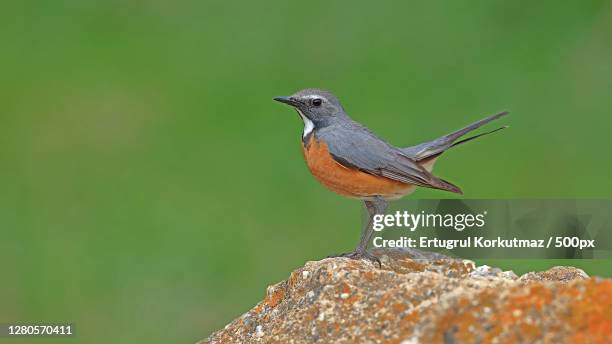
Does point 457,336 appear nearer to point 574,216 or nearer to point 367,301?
point 367,301

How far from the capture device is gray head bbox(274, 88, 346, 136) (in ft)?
22.7

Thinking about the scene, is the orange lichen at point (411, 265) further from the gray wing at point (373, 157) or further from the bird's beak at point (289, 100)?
the bird's beak at point (289, 100)

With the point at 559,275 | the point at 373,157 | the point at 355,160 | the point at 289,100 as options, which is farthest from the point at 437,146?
the point at 559,275

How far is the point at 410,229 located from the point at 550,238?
73.1 inches

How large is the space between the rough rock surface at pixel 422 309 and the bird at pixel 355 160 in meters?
0.99

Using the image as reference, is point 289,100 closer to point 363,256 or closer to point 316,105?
point 316,105

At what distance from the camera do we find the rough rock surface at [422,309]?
12.7 ft

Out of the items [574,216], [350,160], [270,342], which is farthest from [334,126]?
[574,216]

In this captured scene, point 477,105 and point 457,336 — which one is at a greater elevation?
point 477,105

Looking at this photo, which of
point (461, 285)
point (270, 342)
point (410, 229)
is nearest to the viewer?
point (461, 285)

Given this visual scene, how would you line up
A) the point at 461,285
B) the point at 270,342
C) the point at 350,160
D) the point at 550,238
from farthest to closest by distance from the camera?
the point at 550,238
the point at 350,160
the point at 270,342
the point at 461,285

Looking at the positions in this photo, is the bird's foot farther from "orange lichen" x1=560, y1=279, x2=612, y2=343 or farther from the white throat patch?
"orange lichen" x1=560, y1=279, x2=612, y2=343

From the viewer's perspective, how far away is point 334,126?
6.99 meters

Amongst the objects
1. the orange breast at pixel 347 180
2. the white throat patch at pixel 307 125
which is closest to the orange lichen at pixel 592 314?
the orange breast at pixel 347 180
